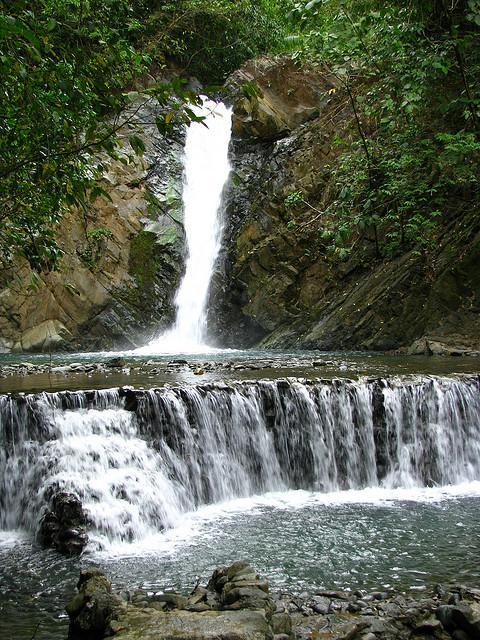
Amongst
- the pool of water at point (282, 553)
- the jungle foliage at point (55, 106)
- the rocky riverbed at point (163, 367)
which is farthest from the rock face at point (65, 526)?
the rocky riverbed at point (163, 367)

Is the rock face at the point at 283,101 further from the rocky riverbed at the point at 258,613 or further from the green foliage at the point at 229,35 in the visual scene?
the rocky riverbed at the point at 258,613

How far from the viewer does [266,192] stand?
20141 mm

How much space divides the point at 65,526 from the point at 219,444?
8.98ft

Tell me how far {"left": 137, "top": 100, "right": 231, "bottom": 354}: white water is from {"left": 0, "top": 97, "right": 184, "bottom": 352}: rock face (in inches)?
16.9

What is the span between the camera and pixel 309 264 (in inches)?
715

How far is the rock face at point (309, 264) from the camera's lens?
1459 cm

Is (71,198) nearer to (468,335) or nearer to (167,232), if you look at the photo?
(468,335)

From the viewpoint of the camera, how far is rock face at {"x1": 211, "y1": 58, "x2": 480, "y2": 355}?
14586mm

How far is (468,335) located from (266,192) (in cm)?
905

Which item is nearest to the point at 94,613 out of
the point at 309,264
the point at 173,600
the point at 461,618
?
the point at 173,600

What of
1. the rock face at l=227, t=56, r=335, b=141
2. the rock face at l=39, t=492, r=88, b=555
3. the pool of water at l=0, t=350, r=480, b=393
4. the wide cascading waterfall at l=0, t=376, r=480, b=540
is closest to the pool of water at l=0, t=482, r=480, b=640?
the rock face at l=39, t=492, r=88, b=555

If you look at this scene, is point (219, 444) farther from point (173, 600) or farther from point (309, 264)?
point (309, 264)

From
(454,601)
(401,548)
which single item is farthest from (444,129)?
(454,601)

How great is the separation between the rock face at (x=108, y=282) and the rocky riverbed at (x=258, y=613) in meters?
15.1
